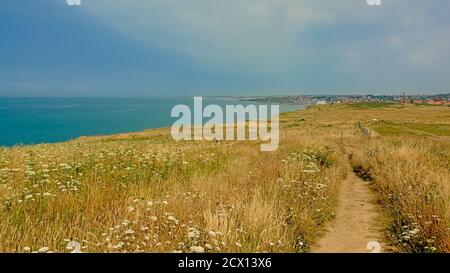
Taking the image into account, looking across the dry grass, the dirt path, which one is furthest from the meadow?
the dirt path

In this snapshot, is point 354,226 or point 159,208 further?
point 354,226

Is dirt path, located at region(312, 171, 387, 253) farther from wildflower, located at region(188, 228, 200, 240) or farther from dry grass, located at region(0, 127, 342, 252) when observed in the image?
wildflower, located at region(188, 228, 200, 240)

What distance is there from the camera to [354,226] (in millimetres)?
8008

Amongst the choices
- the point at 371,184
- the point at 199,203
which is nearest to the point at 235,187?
the point at 199,203

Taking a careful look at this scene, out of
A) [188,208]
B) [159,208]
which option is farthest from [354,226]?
[159,208]

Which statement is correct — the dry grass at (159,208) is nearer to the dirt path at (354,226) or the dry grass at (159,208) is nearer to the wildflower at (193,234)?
the wildflower at (193,234)

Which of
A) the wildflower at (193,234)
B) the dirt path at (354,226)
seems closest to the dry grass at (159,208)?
the wildflower at (193,234)

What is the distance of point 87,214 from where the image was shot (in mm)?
6590

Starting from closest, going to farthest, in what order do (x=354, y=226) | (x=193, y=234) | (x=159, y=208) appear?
(x=193, y=234)
(x=159, y=208)
(x=354, y=226)

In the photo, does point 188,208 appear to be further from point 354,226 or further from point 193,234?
point 354,226

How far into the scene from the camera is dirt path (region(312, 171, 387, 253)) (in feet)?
21.9

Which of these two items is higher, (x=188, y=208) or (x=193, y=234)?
(x=193, y=234)

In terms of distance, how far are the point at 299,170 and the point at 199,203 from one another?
15.1 ft
